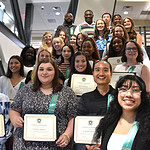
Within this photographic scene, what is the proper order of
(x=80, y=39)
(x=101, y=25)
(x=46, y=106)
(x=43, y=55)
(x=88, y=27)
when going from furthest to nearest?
(x=88, y=27)
(x=101, y=25)
(x=80, y=39)
(x=43, y=55)
(x=46, y=106)

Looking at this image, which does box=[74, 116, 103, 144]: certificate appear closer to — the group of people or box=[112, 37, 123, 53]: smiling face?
the group of people

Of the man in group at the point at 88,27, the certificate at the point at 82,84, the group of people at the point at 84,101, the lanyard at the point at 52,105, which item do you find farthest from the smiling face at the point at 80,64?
the man in group at the point at 88,27

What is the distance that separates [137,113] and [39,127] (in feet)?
2.86

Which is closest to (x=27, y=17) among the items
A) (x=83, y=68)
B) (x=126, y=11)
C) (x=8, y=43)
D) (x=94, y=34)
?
(x=8, y=43)

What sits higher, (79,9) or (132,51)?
(79,9)

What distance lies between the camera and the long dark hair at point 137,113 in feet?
4.88

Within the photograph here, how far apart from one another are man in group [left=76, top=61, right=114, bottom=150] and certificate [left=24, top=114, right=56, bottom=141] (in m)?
0.31

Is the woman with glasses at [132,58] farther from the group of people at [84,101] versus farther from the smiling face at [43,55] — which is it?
the smiling face at [43,55]

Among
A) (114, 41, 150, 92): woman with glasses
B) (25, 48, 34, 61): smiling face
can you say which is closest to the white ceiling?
(25, 48, 34, 61): smiling face

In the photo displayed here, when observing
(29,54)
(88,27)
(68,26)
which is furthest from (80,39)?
(68,26)

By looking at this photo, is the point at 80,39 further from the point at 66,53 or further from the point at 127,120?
the point at 127,120

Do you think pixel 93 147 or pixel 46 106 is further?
pixel 46 106

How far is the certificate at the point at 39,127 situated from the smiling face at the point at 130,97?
0.66 metres

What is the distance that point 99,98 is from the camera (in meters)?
2.11
